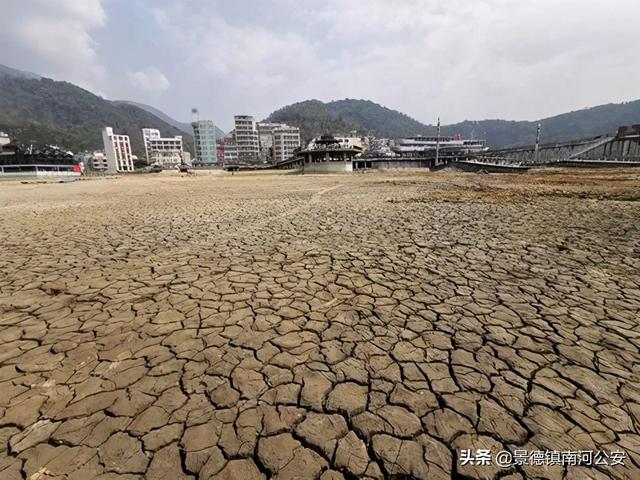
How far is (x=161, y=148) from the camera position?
12706 cm

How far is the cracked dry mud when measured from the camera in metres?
1.89

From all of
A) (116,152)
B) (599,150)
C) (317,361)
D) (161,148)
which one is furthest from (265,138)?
(317,361)

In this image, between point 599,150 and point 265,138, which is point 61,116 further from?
point 599,150

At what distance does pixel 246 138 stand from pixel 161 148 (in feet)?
126

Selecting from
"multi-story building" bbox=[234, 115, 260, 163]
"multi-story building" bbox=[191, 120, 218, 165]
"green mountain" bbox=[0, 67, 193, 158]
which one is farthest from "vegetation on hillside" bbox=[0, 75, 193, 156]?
"multi-story building" bbox=[234, 115, 260, 163]

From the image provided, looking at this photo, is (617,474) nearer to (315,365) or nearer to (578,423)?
(578,423)

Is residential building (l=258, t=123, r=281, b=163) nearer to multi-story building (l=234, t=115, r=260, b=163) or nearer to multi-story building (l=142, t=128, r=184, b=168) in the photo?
multi-story building (l=234, t=115, r=260, b=163)

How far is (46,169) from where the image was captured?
62625 millimetres

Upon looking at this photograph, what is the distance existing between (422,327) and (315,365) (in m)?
1.27

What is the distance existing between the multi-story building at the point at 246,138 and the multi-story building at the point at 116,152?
37.1 m

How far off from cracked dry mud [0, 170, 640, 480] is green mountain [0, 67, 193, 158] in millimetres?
146559

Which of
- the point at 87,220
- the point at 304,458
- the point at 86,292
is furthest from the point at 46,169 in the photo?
the point at 304,458

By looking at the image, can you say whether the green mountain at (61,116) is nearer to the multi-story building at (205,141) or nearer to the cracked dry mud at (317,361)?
the multi-story building at (205,141)

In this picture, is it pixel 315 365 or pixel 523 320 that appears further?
pixel 523 320
